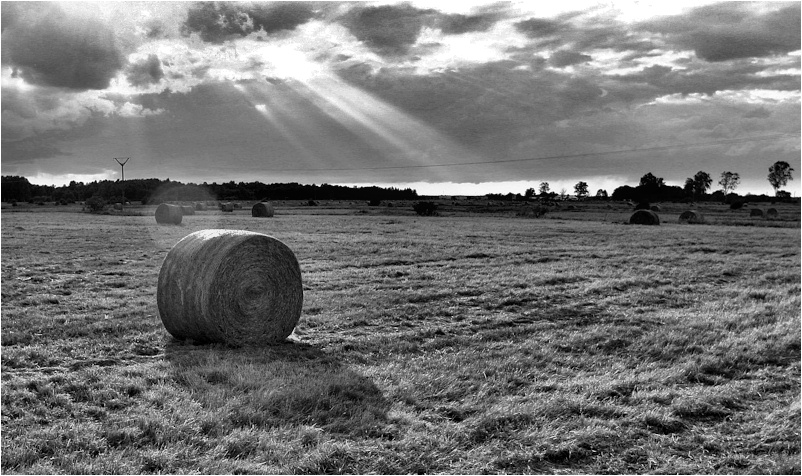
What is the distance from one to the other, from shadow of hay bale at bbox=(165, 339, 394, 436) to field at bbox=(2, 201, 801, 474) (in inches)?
1.1

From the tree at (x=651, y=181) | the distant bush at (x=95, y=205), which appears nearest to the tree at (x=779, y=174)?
the tree at (x=651, y=181)

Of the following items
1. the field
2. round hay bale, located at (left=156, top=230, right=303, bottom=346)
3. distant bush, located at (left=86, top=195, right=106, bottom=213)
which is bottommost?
the field

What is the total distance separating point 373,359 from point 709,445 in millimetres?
4210

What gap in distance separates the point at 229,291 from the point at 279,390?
3124mm

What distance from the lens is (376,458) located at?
5.61m

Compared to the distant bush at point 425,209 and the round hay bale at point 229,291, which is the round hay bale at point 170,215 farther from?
the round hay bale at point 229,291

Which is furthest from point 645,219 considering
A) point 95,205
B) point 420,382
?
point 95,205

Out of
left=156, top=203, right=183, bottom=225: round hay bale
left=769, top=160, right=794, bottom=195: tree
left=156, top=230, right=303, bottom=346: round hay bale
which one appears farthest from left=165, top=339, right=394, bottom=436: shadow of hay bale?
left=769, top=160, right=794, bottom=195: tree

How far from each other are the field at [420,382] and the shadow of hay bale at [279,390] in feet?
0.10

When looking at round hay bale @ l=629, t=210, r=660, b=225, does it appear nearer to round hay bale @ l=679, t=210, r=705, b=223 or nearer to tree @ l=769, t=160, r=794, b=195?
round hay bale @ l=679, t=210, r=705, b=223

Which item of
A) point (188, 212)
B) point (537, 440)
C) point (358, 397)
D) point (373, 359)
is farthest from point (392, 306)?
point (188, 212)

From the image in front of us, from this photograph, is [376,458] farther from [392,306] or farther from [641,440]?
[392,306]

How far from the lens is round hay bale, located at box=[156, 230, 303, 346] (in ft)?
31.2

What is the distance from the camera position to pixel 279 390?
7016 millimetres
